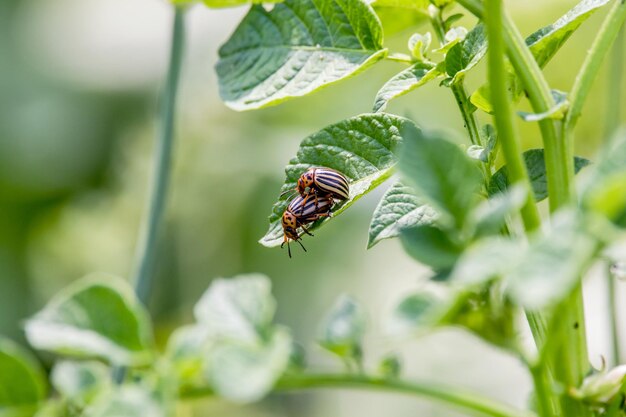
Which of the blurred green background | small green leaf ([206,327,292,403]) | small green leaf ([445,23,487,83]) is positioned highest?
small green leaf ([445,23,487,83])

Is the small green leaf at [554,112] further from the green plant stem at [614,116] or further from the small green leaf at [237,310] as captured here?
the green plant stem at [614,116]

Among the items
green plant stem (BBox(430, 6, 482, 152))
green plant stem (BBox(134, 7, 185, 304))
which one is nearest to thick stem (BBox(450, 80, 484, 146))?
green plant stem (BBox(430, 6, 482, 152))

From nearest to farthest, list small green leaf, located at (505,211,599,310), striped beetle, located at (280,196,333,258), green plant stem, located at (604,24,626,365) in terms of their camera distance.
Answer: small green leaf, located at (505,211,599,310) < striped beetle, located at (280,196,333,258) < green plant stem, located at (604,24,626,365)

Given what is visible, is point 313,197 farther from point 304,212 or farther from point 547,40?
point 547,40

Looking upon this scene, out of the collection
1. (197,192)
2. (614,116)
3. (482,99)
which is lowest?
(197,192)

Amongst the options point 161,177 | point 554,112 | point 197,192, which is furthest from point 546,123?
point 197,192

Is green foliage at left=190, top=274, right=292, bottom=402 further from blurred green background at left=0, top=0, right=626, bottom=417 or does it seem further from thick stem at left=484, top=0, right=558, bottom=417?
blurred green background at left=0, top=0, right=626, bottom=417
